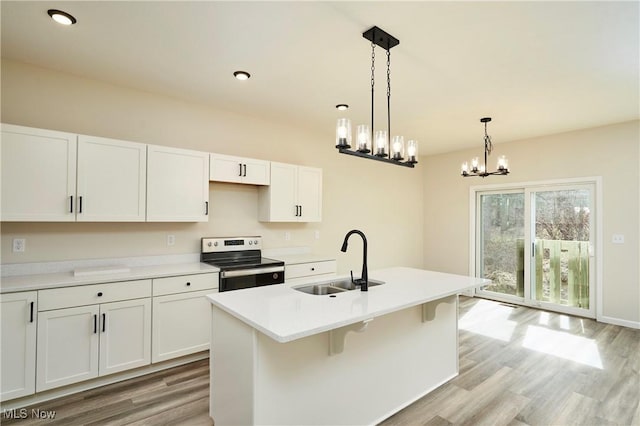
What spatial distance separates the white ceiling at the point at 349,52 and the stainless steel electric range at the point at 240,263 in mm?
1602

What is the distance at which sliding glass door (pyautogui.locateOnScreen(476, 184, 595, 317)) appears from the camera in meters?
4.62

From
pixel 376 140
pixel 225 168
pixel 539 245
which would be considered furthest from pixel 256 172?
pixel 539 245

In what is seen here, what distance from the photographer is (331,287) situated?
2.47 metres

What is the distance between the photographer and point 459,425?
2211 mm

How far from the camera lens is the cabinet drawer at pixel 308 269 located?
12.3 ft

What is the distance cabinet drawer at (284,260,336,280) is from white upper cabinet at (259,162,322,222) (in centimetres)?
61

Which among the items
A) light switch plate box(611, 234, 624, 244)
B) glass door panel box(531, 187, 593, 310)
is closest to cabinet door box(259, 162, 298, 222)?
glass door panel box(531, 187, 593, 310)

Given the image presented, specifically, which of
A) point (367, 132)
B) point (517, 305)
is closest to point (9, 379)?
point (367, 132)

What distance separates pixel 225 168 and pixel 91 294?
1698 mm

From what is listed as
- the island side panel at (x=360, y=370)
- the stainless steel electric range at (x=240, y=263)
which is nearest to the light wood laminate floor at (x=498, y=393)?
the island side panel at (x=360, y=370)

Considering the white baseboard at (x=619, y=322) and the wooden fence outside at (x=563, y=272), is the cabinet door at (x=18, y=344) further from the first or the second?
the white baseboard at (x=619, y=322)

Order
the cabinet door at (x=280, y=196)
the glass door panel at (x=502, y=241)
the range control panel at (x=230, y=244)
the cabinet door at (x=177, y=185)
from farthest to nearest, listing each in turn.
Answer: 1. the glass door panel at (x=502, y=241)
2. the cabinet door at (x=280, y=196)
3. the range control panel at (x=230, y=244)
4. the cabinet door at (x=177, y=185)

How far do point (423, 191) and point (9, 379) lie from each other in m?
6.31

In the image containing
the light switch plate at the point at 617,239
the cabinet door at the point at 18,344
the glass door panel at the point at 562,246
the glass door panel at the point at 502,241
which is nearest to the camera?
the cabinet door at the point at 18,344
